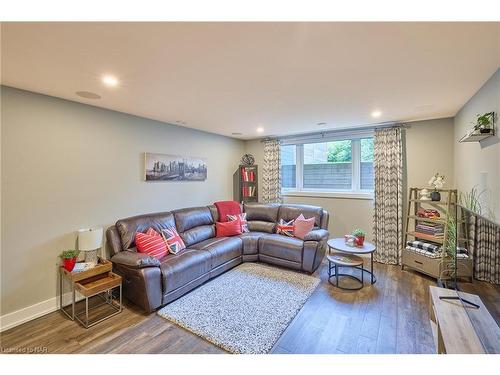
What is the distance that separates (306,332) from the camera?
2.22 metres

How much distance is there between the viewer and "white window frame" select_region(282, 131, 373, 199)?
172 inches

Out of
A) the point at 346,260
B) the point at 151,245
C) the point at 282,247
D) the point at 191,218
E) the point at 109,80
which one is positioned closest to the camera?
the point at 109,80

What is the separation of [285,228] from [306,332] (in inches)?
80.9

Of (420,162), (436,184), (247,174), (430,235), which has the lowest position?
(430,235)

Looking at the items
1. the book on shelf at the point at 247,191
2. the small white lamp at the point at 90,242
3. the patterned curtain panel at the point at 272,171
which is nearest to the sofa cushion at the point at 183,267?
the small white lamp at the point at 90,242

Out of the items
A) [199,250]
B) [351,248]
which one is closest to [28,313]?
[199,250]

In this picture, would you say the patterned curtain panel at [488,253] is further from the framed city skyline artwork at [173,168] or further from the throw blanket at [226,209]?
the framed city skyline artwork at [173,168]

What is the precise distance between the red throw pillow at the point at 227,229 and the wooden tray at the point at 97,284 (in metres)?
1.78

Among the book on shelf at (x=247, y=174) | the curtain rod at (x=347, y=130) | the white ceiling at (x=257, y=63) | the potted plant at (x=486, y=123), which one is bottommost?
the book on shelf at (x=247, y=174)

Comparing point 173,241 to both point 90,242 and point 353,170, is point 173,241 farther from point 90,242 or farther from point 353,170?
point 353,170

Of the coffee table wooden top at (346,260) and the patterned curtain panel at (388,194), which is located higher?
the patterned curtain panel at (388,194)

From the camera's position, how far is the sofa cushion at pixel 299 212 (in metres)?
4.18

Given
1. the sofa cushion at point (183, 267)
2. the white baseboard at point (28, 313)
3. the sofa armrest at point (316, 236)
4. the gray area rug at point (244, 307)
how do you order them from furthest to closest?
the sofa armrest at point (316, 236), the sofa cushion at point (183, 267), the white baseboard at point (28, 313), the gray area rug at point (244, 307)
